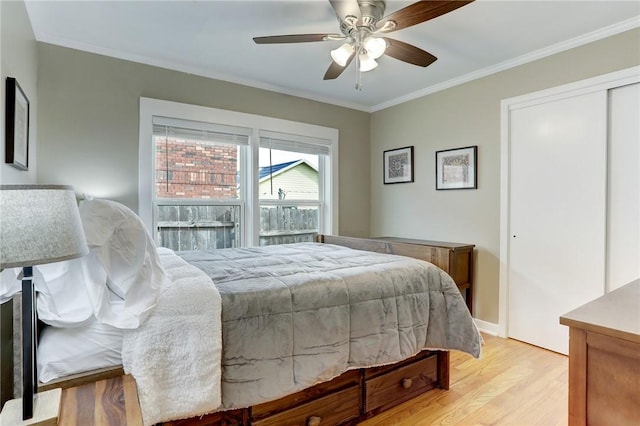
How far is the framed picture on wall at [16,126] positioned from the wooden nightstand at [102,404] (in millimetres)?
1301

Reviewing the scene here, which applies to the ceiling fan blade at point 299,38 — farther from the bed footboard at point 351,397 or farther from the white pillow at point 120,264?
the bed footboard at point 351,397

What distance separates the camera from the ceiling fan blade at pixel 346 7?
171cm

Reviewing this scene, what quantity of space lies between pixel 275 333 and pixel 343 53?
5.35ft

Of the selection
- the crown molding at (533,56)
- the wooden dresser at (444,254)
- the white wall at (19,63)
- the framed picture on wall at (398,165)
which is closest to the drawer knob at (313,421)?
the wooden dresser at (444,254)

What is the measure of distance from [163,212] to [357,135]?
2.44 metres

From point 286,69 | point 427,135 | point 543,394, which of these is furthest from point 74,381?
point 427,135

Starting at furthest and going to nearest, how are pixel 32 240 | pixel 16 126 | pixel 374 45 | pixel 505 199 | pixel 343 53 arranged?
1. pixel 505 199
2. pixel 343 53
3. pixel 374 45
4. pixel 16 126
5. pixel 32 240

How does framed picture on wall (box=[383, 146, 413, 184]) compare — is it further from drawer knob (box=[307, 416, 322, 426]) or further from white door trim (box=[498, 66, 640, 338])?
drawer knob (box=[307, 416, 322, 426])

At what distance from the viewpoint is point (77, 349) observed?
1.19 metres

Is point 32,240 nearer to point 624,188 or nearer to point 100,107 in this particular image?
point 100,107

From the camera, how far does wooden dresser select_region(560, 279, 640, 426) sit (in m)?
0.90

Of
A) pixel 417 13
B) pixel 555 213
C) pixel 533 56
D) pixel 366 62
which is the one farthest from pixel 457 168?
pixel 417 13

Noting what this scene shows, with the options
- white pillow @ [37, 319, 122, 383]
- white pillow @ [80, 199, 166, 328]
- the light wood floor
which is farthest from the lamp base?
the light wood floor

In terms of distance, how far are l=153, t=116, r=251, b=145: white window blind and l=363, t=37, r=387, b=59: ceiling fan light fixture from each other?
5.70 ft
